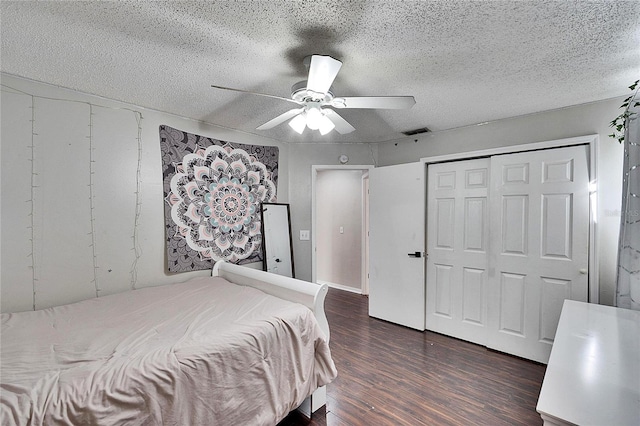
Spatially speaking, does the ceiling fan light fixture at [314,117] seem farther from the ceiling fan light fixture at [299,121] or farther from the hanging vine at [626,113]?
the hanging vine at [626,113]

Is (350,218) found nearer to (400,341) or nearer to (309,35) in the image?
(400,341)

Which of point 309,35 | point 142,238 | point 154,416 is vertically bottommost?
point 154,416

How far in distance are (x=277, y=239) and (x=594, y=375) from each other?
2.91m

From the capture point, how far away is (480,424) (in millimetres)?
1800

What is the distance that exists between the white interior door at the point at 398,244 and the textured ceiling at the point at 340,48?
3.74 feet

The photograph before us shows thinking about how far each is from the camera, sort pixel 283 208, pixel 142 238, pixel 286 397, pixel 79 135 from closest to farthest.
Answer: pixel 286 397 < pixel 79 135 < pixel 142 238 < pixel 283 208

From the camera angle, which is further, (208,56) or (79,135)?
(79,135)

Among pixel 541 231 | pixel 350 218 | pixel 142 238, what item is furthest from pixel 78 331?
pixel 350 218

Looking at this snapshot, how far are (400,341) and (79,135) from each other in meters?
3.43

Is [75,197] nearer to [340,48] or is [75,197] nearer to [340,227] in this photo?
[340,48]

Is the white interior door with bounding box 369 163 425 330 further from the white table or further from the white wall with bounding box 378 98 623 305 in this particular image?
the white table

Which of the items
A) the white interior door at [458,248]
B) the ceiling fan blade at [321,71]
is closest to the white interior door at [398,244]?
the white interior door at [458,248]

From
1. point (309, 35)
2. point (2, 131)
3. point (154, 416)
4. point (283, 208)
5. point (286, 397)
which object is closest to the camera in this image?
point (154, 416)

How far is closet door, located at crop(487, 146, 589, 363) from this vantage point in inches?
95.7
